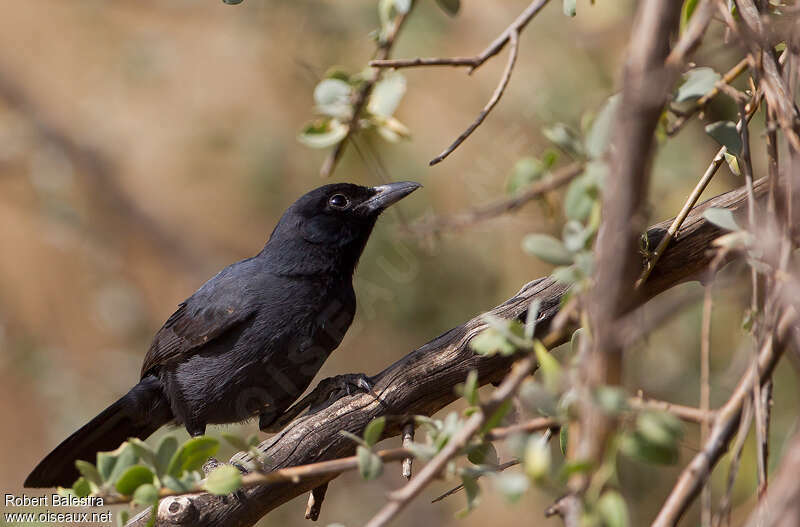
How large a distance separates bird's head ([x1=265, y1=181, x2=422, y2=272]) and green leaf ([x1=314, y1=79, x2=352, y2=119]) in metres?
1.96

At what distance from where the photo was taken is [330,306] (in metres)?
4.03

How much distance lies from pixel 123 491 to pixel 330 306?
2.35 metres

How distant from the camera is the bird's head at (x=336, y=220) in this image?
4.26 meters

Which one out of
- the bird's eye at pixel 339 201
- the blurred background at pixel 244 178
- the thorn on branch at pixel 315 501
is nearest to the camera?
the thorn on branch at pixel 315 501

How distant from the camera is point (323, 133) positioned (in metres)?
2.36

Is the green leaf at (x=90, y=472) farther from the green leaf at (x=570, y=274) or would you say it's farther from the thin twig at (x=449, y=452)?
the green leaf at (x=570, y=274)

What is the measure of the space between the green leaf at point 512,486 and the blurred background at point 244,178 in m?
1.73

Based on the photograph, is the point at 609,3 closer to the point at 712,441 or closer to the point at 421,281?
the point at 421,281

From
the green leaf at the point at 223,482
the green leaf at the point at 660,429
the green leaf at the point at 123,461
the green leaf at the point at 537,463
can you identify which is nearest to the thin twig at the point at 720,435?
the green leaf at the point at 660,429

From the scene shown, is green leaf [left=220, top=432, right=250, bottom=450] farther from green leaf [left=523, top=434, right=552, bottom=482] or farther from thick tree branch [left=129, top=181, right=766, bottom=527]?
thick tree branch [left=129, top=181, right=766, bottom=527]

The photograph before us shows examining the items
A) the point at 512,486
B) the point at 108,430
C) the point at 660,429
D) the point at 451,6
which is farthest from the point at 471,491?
the point at 108,430

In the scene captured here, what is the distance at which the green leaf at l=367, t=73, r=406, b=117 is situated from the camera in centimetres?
223

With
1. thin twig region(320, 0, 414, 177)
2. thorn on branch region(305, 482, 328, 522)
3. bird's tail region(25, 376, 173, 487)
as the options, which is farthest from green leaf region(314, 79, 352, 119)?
bird's tail region(25, 376, 173, 487)

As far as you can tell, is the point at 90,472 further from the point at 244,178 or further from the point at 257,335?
the point at 244,178
